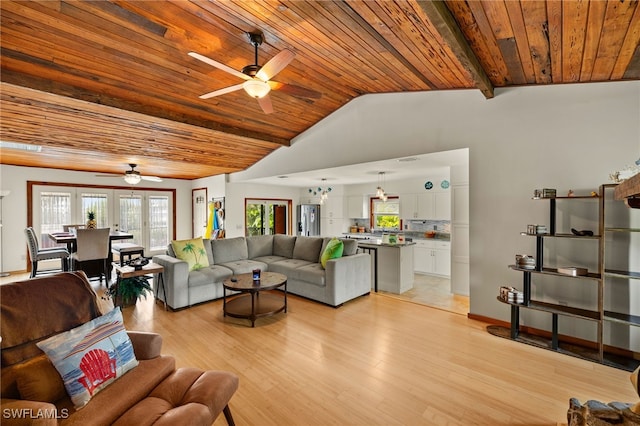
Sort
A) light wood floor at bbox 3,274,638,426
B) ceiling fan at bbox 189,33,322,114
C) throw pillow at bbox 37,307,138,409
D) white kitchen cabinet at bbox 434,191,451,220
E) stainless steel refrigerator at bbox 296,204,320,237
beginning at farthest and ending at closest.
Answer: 1. stainless steel refrigerator at bbox 296,204,320,237
2. white kitchen cabinet at bbox 434,191,451,220
3. ceiling fan at bbox 189,33,322,114
4. light wood floor at bbox 3,274,638,426
5. throw pillow at bbox 37,307,138,409

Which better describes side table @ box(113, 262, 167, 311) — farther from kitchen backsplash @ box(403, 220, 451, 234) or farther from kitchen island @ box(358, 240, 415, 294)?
kitchen backsplash @ box(403, 220, 451, 234)

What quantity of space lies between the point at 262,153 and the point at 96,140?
3.05 meters

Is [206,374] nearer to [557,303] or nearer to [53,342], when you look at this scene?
[53,342]

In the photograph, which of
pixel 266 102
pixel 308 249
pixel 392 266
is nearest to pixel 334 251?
pixel 308 249

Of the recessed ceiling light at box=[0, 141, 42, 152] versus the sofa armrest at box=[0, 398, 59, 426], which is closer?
the sofa armrest at box=[0, 398, 59, 426]

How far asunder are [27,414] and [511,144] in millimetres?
4413

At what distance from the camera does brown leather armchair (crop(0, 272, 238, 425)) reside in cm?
139

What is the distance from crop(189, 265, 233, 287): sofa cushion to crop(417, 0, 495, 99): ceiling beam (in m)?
4.07

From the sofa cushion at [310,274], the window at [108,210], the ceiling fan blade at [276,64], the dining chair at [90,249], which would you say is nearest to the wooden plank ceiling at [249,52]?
the ceiling fan blade at [276,64]

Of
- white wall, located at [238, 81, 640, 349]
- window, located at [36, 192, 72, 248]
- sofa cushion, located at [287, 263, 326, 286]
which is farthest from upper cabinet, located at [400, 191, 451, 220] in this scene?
window, located at [36, 192, 72, 248]

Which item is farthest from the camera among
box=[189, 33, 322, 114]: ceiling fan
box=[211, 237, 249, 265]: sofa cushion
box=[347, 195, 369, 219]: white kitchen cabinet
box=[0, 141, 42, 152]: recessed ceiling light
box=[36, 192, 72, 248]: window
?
box=[347, 195, 369, 219]: white kitchen cabinet

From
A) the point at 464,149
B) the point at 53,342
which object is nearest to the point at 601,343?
the point at 464,149

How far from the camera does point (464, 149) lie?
377 centimetres

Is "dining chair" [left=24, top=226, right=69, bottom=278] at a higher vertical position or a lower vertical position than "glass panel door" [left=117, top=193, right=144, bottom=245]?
lower
